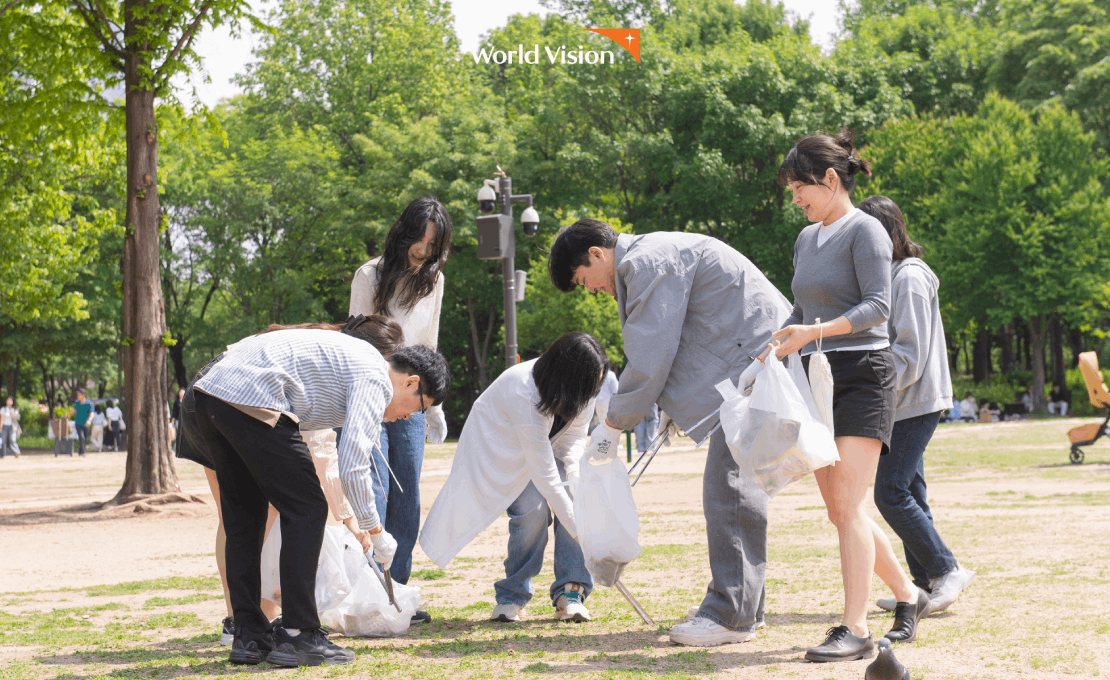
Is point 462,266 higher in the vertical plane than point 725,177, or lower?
lower

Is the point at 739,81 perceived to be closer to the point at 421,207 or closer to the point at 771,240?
the point at 771,240

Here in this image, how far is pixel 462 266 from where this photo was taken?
3284 centimetres

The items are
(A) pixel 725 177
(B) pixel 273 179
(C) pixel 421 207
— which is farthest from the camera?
(B) pixel 273 179

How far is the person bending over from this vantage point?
375 cm

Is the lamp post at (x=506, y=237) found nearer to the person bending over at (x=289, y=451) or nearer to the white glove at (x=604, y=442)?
the white glove at (x=604, y=442)

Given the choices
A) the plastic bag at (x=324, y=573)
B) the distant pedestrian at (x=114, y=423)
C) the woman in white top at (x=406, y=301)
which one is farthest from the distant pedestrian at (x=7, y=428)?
the plastic bag at (x=324, y=573)

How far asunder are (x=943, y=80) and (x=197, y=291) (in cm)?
2855

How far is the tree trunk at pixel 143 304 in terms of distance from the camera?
1169 centimetres

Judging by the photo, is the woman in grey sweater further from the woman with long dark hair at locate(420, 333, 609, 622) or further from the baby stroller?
the baby stroller

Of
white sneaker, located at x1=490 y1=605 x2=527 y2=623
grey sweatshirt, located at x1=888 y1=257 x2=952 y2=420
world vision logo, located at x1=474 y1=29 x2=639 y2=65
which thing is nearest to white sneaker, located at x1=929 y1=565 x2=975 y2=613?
grey sweatshirt, located at x1=888 y1=257 x2=952 y2=420

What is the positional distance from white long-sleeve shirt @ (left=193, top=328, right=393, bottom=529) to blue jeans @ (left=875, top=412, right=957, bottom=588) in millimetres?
2233

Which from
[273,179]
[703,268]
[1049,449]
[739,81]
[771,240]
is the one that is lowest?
[1049,449]

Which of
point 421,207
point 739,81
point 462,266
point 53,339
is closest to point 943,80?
point 739,81

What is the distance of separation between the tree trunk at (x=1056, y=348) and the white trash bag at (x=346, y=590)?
3378cm
